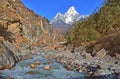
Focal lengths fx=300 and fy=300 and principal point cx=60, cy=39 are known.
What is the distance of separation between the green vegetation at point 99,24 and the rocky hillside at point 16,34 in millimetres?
11828

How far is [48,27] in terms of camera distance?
161125mm

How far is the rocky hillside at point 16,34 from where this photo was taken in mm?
38019

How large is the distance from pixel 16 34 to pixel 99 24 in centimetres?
3683

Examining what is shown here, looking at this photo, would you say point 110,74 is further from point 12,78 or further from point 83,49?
point 83,49

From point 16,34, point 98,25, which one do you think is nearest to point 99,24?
point 98,25

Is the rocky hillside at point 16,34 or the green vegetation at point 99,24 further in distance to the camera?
the green vegetation at point 99,24

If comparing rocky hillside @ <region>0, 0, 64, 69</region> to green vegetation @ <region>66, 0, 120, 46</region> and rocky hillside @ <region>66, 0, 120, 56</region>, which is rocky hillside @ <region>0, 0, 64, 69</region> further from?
green vegetation @ <region>66, 0, 120, 46</region>

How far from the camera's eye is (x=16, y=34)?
97.1 meters

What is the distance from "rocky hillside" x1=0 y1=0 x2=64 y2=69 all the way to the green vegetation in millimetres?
11828

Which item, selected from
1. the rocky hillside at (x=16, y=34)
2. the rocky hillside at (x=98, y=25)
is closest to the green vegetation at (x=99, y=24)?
the rocky hillside at (x=98, y=25)

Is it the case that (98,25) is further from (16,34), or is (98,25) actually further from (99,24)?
(16,34)

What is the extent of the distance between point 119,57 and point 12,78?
1579cm

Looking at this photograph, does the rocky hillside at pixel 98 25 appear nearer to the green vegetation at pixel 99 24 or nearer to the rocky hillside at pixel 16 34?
the green vegetation at pixel 99 24

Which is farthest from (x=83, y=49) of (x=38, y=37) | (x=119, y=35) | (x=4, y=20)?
(x=38, y=37)
